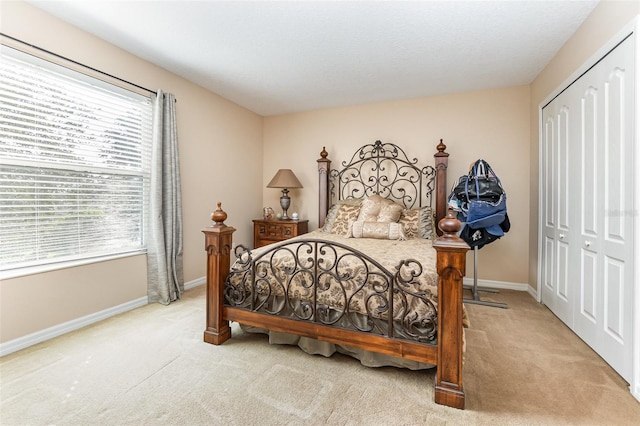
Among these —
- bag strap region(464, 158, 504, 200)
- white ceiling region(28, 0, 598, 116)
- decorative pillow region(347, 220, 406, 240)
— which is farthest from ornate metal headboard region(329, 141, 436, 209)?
decorative pillow region(347, 220, 406, 240)

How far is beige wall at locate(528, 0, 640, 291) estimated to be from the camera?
6.33ft

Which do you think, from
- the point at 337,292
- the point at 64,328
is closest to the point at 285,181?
the point at 337,292

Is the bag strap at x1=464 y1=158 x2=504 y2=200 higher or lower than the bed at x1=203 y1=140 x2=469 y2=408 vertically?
higher

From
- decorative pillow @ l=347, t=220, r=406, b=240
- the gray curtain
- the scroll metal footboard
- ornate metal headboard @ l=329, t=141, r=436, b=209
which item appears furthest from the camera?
ornate metal headboard @ l=329, t=141, r=436, b=209

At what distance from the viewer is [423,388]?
171cm

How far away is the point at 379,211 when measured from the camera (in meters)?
3.54

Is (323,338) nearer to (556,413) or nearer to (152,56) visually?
(556,413)

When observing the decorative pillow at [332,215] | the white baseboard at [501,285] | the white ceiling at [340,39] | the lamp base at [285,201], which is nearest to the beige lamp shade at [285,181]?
the lamp base at [285,201]

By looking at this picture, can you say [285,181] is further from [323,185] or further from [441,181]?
[441,181]

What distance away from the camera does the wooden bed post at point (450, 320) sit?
5.11 ft

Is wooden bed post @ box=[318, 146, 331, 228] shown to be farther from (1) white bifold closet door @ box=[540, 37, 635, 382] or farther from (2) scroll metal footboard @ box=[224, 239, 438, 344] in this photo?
(1) white bifold closet door @ box=[540, 37, 635, 382]

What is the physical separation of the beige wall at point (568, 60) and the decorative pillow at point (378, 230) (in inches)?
65.7

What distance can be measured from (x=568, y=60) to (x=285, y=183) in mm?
3418

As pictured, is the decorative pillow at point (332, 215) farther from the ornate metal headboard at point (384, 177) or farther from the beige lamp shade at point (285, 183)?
the beige lamp shade at point (285, 183)
